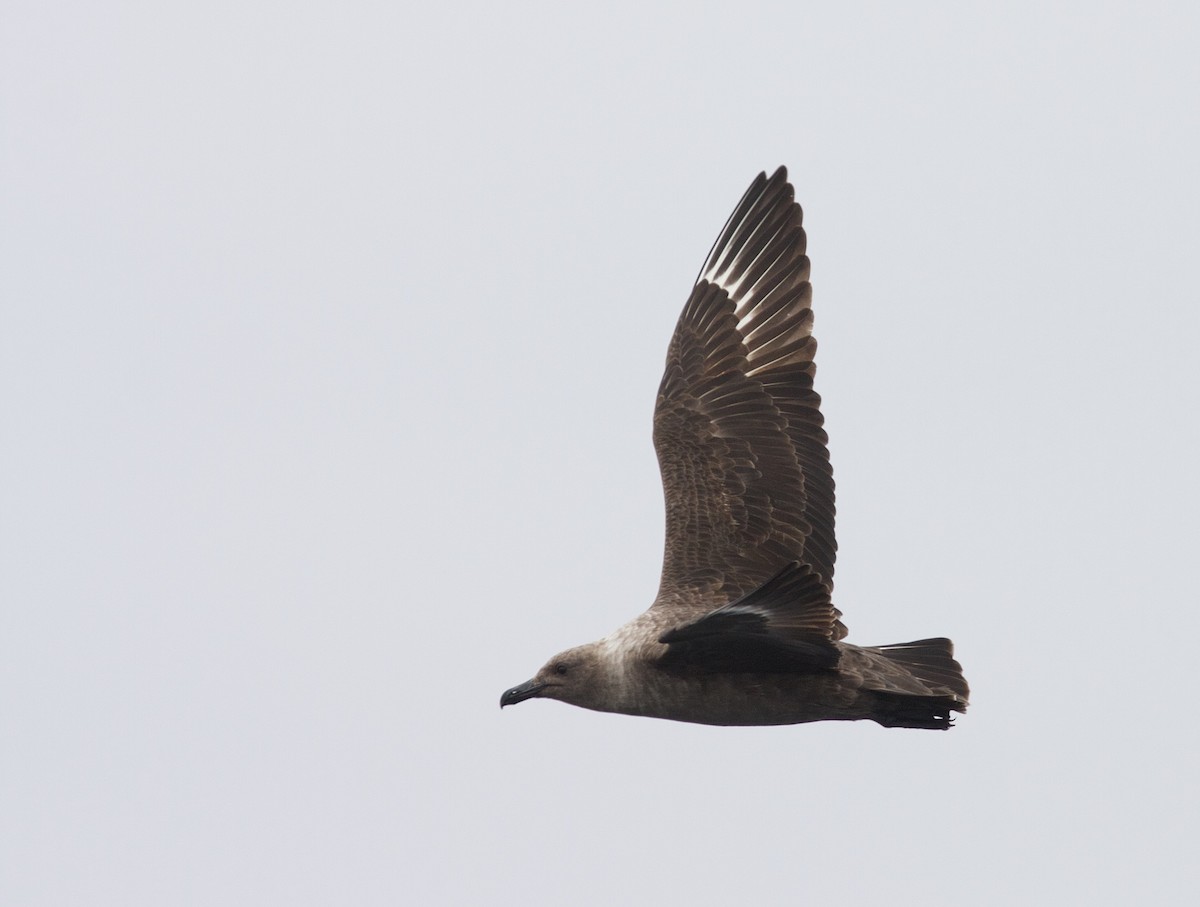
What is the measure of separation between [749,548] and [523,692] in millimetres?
1873

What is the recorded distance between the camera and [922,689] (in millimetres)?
12469

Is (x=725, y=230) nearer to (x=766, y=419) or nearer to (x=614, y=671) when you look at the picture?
(x=766, y=419)

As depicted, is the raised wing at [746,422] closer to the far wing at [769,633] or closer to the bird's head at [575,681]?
the bird's head at [575,681]

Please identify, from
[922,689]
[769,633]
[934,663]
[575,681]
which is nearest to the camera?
[769,633]

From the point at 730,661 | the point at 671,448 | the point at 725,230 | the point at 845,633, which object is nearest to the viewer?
the point at 730,661

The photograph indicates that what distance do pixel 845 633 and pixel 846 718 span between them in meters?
0.73

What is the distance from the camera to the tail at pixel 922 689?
1237 centimetres

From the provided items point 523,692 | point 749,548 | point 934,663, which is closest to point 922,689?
point 934,663

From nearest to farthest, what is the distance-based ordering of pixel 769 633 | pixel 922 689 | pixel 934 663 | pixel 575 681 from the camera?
pixel 769 633 → pixel 922 689 → pixel 934 663 → pixel 575 681

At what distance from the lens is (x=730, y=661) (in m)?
12.1

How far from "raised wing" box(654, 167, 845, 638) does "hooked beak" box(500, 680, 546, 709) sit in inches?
43.3

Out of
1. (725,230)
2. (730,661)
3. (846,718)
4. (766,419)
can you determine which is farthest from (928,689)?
(725,230)

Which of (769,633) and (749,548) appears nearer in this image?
(769,633)

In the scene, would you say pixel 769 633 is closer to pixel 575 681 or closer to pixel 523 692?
pixel 575 681
